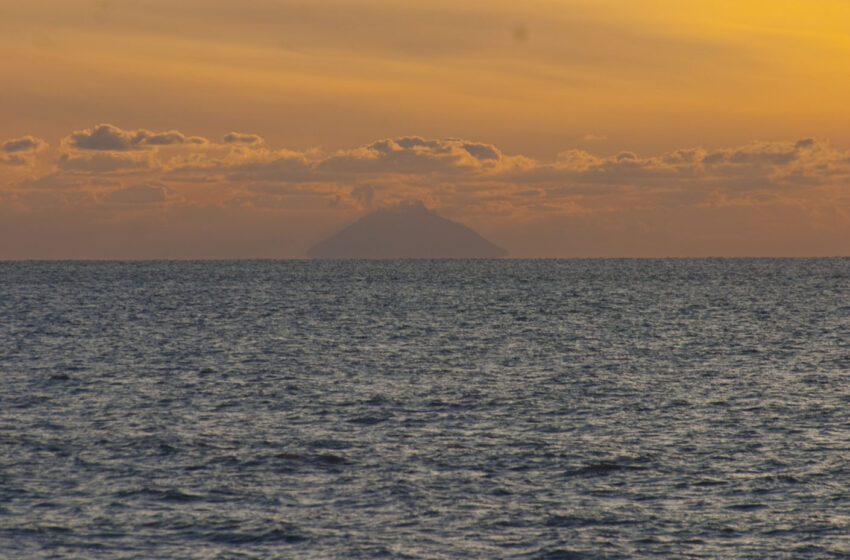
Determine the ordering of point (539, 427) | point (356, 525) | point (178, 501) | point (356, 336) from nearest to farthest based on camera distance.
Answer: point (356, 525), point (178, 501), point (539, 427), point (356, 336)

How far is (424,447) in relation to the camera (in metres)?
38.4

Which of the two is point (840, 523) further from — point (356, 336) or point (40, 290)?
point (40, 290)

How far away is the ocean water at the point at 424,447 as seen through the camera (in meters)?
27.5

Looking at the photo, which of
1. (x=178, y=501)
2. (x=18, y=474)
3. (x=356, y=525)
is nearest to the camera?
(x=356, y=525)

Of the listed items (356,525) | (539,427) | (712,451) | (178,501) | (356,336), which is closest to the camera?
(356,525)

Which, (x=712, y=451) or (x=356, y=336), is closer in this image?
(x=712, y=451)

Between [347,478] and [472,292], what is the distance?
13990cm

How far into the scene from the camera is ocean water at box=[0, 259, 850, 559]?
27.5 m

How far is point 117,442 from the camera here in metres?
38.7

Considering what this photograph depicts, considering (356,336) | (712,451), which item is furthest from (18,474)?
(356,336)

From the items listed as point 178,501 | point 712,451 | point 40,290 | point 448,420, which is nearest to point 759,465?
point 712,451

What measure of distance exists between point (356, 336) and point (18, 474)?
52.7 meters

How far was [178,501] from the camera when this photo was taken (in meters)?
30.5

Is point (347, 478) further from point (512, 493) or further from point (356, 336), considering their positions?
point (356, 336)
